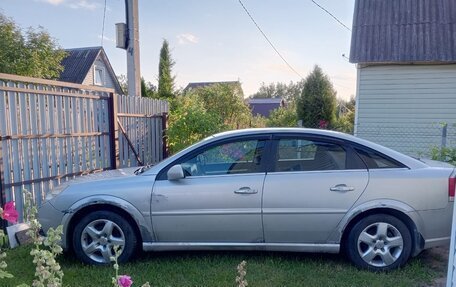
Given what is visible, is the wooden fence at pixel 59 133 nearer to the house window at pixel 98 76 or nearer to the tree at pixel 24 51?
the tree at pixel 24 51

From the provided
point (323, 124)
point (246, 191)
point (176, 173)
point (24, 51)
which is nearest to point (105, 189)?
point (176, 173)

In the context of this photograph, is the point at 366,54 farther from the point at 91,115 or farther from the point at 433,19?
the point at 91,115

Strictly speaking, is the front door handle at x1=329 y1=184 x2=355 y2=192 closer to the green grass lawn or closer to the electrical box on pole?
the green grass lawn

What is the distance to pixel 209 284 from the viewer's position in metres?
3.24

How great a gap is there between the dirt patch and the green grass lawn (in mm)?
10

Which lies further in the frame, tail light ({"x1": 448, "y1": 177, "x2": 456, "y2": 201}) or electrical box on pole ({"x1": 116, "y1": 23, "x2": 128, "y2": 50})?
electrical box on pole ({"x1": 116, "y1": 23, "x2": 128, "y2": 50})

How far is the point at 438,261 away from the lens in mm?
3832

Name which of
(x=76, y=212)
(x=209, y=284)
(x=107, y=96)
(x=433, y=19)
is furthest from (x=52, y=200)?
(x=433, y=19)

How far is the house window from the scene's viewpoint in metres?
24.2

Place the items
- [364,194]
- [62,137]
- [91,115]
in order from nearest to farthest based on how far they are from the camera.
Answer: [364,194] < [62,137] < [91,115]

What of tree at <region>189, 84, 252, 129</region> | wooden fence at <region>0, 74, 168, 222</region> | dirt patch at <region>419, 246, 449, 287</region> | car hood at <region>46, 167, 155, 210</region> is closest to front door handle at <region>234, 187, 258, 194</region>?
car hood at <region>46, 167, 155, 210</region>

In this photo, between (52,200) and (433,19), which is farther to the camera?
(433,19)

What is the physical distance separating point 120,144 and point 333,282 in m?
4.88

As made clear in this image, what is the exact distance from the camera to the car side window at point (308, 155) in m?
3.59
